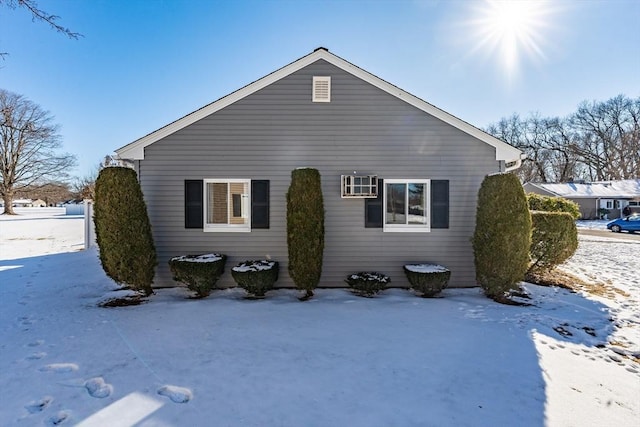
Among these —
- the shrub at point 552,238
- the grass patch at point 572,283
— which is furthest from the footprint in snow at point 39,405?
the grass patch at point 572,283

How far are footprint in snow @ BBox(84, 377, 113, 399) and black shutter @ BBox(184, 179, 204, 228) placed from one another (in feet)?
12.8

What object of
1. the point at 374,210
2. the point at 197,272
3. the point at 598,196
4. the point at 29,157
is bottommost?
the point at 197,272

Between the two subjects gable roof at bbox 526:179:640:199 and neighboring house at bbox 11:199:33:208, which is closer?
gable roof at bbox 526:179:640:199

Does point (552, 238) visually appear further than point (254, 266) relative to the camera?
Yes

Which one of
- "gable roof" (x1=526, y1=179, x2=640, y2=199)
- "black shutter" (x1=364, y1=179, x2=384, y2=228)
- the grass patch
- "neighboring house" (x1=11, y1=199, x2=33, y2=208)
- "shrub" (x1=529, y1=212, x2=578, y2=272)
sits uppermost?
"gable roof" (x1=526, y1=179, x2=640, y2=199)

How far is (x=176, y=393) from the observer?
3020mm

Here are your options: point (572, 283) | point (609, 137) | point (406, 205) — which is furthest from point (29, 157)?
point (609, 137)

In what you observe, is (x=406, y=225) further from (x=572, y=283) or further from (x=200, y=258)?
(x=200, y=258)

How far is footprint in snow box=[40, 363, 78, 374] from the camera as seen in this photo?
341 centimetres

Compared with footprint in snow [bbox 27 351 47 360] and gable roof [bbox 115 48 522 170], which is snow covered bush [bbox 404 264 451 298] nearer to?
gable roof [bbox 115 48 522 170]

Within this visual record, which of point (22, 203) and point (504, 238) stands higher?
point (22, 203)

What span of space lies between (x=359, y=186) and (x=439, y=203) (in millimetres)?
1952

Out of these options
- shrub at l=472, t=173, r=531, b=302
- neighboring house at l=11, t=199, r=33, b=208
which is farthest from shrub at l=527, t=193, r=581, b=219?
neighboring house at l=11, t=199, r=33, b=208

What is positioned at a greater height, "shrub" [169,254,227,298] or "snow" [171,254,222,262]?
"snow" [171,254,222,262]
